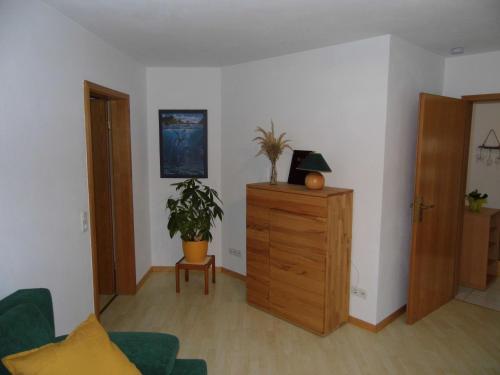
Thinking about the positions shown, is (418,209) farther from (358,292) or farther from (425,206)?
(358,292)

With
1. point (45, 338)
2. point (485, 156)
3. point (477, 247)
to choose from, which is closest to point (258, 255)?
point (45, 338)

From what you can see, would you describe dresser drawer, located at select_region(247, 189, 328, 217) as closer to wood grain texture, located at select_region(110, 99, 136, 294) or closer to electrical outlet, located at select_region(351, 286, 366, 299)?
electrical outlet, located at select_region(351, 286, 366, 299)

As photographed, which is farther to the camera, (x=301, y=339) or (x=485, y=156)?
(x=485, y=156)

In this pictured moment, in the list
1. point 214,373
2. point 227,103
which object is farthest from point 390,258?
point 227,103

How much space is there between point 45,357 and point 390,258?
2.71m

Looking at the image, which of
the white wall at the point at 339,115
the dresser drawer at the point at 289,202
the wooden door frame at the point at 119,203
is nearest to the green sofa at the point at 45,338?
the wooden door frame at the point at 119,203

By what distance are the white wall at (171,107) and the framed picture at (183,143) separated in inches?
2.5

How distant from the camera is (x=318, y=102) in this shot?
11.0 ft

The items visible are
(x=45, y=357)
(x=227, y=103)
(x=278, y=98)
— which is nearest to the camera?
(x=45, y=357)

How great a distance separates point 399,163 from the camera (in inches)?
124

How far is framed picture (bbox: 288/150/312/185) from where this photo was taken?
3.44 metres

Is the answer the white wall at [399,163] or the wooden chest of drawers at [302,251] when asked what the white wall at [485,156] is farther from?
the wooden chest of drawers at [302,251]

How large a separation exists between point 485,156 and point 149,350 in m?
4.73

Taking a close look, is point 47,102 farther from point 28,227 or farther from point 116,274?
point 116,274
